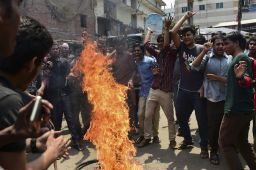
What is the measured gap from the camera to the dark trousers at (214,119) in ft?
19.3

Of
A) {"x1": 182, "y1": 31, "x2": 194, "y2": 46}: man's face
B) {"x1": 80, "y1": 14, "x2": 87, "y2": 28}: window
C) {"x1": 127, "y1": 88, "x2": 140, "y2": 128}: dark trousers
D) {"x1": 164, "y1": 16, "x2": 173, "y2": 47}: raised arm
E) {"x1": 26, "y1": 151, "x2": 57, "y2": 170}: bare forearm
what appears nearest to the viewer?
{"x1": 26, "y1": 151, "x2": 57, "y2": 170}: bare forearm

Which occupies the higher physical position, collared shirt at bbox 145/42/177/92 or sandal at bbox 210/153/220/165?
collared shirt at bbox 145/42/177/92

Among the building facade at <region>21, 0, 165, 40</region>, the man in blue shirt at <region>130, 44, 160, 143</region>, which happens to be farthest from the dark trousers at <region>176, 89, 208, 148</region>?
the building facade at <region>21, 0, 165, 40</region>

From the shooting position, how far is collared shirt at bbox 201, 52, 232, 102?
232 inches

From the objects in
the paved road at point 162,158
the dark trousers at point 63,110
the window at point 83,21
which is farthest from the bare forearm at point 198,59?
the window at point 83,21

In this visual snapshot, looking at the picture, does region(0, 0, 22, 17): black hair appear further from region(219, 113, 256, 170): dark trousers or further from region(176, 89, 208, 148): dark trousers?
region(176, 89, 208, 148): dark trousers

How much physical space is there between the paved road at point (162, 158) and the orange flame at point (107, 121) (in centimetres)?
35

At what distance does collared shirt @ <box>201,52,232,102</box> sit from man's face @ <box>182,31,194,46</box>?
1.30 feet

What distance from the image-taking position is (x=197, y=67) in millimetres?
6035

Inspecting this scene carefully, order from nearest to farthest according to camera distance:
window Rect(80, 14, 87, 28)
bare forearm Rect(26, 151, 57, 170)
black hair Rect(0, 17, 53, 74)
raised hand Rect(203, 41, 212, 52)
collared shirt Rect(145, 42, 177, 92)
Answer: bare forearm Rect(26, 151, 57, 170) → black hair Rect(0, 17, 53, 74) → raised hand Rect(203, 41, 212, 52) → collared shirt Rect(145, 42, 177, 92) → window Rect(80, 14, 87, 28)

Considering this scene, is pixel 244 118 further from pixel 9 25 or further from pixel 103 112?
pixel 9 25

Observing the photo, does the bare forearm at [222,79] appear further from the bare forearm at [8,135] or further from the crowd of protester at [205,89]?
the bare forearm at [8,135]

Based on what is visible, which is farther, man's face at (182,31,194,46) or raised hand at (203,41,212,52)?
man's face at (182,31,194,46)

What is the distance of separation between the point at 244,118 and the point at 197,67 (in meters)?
1.53
